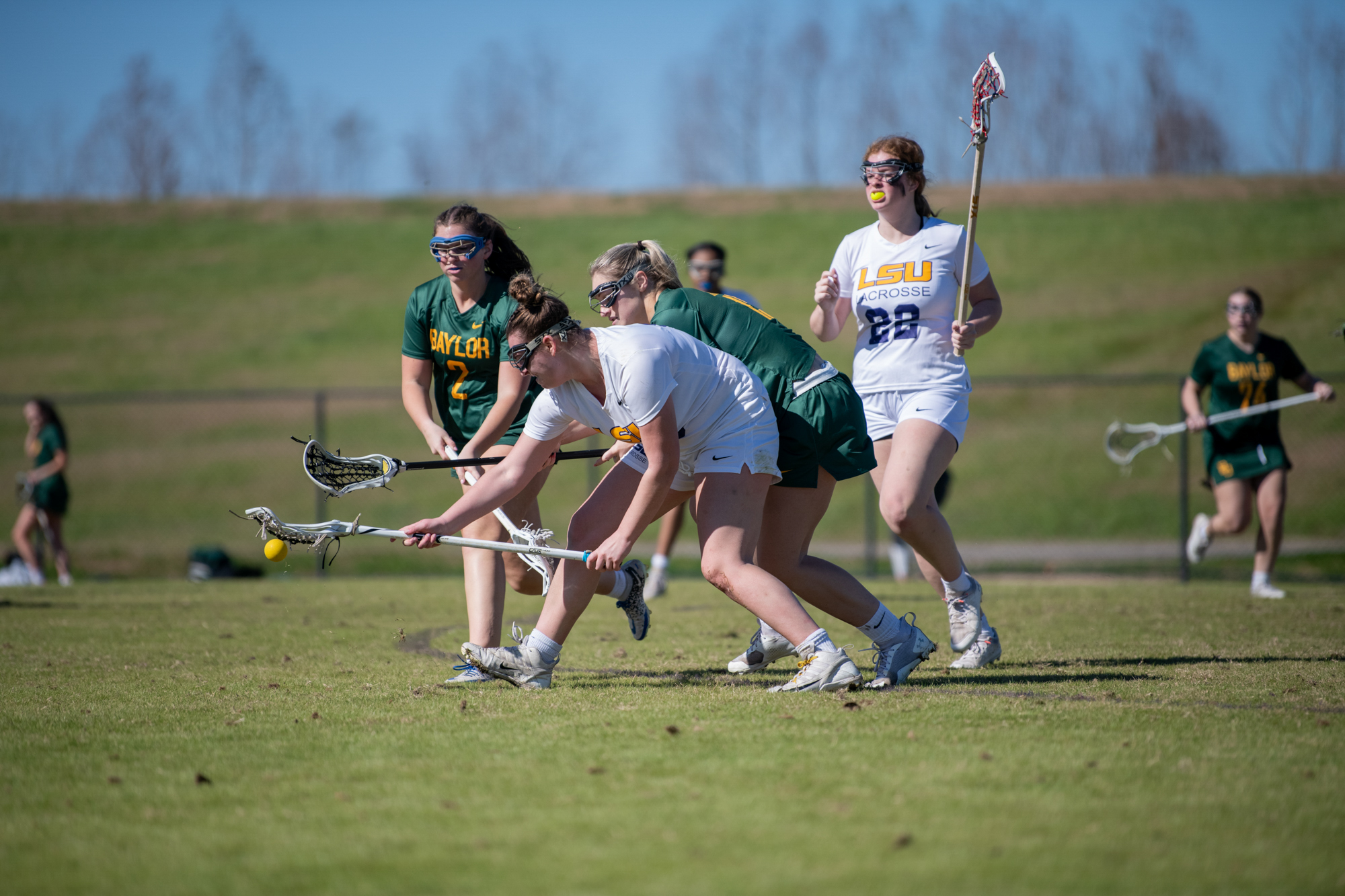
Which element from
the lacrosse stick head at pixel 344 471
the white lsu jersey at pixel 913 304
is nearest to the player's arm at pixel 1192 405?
the white lsu jersey at pixel 913 304

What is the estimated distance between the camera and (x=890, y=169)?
17.6 ft

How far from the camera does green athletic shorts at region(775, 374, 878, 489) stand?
184 inches

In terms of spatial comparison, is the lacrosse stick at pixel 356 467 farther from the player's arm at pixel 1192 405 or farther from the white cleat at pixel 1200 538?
the white cleat at pixel 1200 538

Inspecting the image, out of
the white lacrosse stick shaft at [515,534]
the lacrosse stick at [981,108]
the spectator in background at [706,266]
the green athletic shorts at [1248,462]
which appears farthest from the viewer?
the green athletic shorts at [1248,462]

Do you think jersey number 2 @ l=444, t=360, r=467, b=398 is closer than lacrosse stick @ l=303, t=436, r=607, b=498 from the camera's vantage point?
No

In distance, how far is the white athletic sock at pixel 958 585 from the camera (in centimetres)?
546

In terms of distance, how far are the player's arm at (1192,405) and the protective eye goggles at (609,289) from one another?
6.07 meters

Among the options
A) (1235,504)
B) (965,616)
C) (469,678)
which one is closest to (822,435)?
(965,616)

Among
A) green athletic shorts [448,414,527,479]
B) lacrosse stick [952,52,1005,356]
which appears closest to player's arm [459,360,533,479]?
green athletic shorts [448,414,527,479]

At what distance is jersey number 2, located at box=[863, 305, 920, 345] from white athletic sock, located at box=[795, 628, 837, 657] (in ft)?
5.40

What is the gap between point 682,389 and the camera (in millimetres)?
4316

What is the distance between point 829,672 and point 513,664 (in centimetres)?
135

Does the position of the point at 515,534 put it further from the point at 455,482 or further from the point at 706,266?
the point at 455,482

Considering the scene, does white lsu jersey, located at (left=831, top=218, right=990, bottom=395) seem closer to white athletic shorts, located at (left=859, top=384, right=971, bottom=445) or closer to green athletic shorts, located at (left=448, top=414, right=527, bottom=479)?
white athletic shorts, located at (left=859, top=384, right=971, bottom=445)
